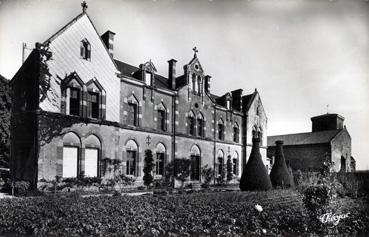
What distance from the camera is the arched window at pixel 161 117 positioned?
27281mm

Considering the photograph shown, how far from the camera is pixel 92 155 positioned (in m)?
21.3

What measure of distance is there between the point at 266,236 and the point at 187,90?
67.8ft

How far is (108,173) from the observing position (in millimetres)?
21969

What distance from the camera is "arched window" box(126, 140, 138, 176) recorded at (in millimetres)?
24062

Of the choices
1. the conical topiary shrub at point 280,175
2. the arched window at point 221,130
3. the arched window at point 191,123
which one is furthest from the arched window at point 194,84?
the conical topiary shrub at point 280,175

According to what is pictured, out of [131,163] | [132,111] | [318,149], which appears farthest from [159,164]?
[318,149]

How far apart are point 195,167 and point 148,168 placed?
6.83 meters

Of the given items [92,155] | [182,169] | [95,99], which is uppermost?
[95,99]

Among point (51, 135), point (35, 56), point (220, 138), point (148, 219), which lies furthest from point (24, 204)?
point (220, 138)

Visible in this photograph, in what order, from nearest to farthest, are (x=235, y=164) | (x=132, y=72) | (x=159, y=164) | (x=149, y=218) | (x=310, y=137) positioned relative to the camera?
(x=149, y=218), (x=159, y=164), (x=132, y=72), (x=235, y=164), (x=310, y=137)

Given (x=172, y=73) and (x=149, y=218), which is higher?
(x=172, y=73)

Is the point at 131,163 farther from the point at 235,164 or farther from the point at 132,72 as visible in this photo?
the point at 235,164

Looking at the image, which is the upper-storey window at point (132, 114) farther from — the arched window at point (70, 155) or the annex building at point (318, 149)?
the annex building at point (318, 149)

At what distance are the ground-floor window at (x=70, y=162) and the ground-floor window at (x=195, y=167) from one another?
13154mm
